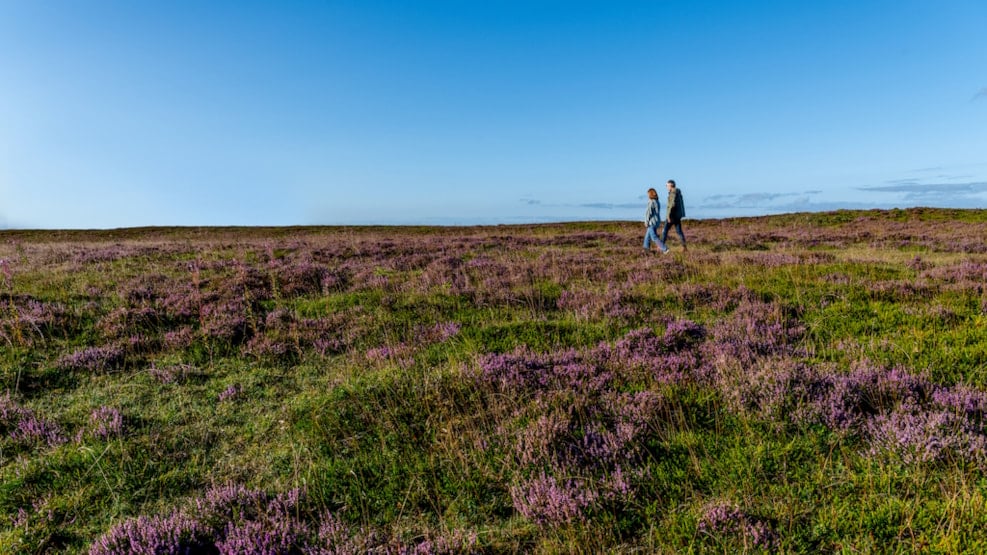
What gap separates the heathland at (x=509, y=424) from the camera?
3.36m

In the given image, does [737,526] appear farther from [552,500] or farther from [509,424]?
[509,424]

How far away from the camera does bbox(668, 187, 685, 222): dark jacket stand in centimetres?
1828

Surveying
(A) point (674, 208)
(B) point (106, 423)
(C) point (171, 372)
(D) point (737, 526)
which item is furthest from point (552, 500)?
(A) point (674, 208)

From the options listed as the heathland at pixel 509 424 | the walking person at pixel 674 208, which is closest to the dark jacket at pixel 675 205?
the walking person at pixel 674 208

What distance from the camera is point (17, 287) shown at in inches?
488

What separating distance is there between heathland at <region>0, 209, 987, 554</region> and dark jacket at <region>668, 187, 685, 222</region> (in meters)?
9.06

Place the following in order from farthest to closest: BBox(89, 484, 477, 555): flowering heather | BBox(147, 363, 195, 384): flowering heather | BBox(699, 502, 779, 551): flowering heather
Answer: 1. BBox(147, 363, 195, 384): flowering heather
2. BBox(89, 484, 477, 555): flowering heather
3. BBox(699, 502, 779, 551): flowering heather

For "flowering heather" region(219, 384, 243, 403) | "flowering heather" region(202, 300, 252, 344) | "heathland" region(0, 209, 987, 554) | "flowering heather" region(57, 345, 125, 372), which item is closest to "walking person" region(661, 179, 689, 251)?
"heathland" region(0, 209, 987, 554)

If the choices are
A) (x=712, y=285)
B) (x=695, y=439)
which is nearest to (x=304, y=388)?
(x=695, y=439)

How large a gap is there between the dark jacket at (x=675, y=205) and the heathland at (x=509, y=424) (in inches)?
357

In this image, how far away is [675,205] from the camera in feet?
60.4

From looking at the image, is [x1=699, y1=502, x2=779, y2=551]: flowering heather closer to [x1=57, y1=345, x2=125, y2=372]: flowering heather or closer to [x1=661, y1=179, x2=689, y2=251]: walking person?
[x1=57, y1=345, x2=125, y2=372]: flowering heather

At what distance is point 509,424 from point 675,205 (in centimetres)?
1597

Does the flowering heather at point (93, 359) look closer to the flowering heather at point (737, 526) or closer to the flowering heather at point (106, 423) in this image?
the flowering heather at point (106, 423)
